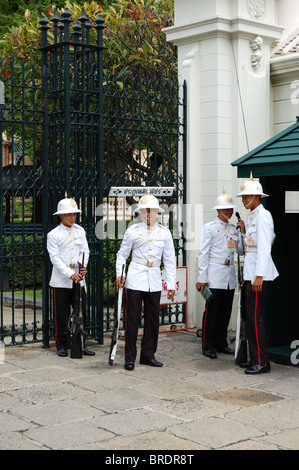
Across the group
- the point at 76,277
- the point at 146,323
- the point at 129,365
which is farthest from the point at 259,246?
the point at 76,277

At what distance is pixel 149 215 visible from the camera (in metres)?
7.66

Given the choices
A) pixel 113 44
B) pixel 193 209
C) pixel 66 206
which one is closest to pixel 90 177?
pixel 66 206

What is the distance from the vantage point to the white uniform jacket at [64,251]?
8.05m

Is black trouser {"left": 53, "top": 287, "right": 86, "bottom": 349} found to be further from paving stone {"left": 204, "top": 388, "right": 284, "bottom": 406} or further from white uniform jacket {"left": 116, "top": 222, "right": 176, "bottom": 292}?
paving stone {"left": 204, "top": 388, "right": 284, "bottom": 406}

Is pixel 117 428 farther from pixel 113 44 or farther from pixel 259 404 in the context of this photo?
pixel 113 44

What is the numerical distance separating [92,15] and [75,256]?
243 inches

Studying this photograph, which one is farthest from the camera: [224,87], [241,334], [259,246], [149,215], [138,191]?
[224,87]

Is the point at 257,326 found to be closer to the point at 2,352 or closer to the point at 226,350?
the point at 226,350

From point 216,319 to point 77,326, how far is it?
1627mm

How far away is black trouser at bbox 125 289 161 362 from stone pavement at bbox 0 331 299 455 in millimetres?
181

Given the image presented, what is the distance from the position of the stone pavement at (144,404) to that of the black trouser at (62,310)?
8.7 inches

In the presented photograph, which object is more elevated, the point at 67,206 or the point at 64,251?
the point at 67,206

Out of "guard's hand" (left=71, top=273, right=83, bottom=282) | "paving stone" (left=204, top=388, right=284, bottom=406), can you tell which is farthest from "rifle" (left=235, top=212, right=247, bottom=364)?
"guard's hand" (left=71, top=273, right=83, bottom=282)

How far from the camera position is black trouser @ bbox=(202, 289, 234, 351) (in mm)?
8219
